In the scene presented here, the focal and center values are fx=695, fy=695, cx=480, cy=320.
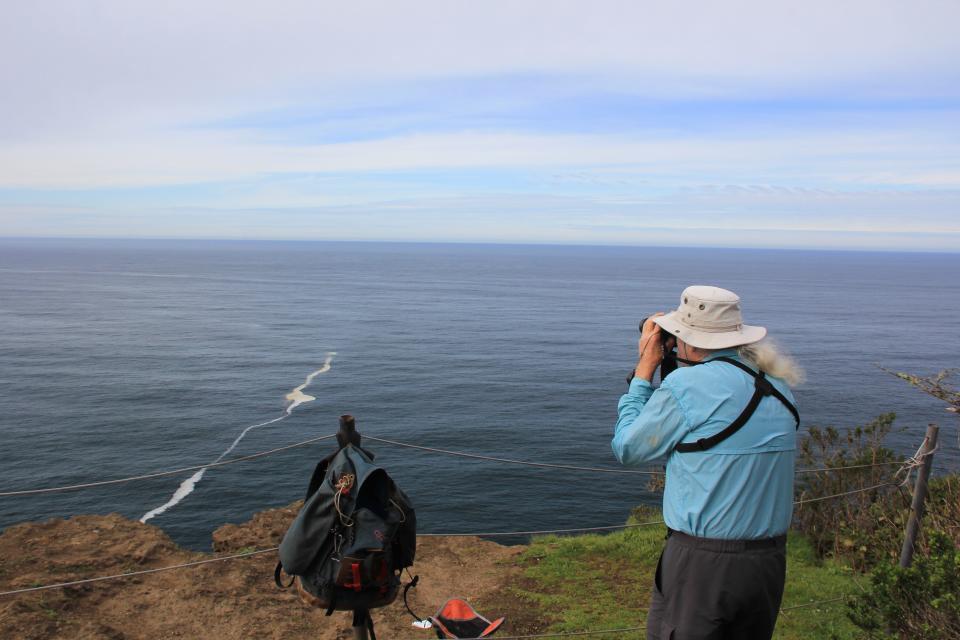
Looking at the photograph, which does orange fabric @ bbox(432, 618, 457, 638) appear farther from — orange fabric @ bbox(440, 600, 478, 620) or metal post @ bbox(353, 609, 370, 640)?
metal post @ bbox(353, 609, 370, 640)

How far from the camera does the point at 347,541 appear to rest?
4.15 metres

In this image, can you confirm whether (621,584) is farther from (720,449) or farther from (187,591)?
(720,449)

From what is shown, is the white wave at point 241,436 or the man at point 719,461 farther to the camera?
the white wave at point 241,436

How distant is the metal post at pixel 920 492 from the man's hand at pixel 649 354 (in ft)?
15.0

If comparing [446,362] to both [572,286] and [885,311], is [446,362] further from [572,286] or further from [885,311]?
[572,286]

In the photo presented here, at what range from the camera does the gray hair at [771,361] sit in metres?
3.76

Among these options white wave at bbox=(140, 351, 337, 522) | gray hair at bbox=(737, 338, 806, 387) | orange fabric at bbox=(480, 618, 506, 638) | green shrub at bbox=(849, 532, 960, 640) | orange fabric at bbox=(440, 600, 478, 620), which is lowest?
white wave at bbox=(140, 351, 337, 522)

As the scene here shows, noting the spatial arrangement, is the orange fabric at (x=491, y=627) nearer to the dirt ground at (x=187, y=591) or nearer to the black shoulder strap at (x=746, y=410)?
the dirt ground at (x=187, y=591)

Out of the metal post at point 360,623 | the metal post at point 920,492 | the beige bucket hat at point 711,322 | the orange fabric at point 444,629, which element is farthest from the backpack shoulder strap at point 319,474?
the metal post at point 920,492

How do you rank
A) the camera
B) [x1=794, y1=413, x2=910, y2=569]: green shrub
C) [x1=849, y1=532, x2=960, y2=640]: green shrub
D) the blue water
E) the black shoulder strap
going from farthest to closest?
the blue water, [x1=794, y1=413, x2=910, y2=569]: green shrub, [x1=849, y1=532, x2=960, y2=640]: green shrub, the camera, the black shoulder strap

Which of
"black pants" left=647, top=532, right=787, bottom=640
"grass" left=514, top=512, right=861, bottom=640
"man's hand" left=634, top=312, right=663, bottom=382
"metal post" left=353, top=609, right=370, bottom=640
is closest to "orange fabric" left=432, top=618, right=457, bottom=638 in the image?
"grass" left=514, top=512, right=861, bottom=640

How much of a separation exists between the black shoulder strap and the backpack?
173cm

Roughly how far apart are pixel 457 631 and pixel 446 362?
5498 centimetres

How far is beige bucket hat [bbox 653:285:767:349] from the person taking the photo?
3732 millimetres
